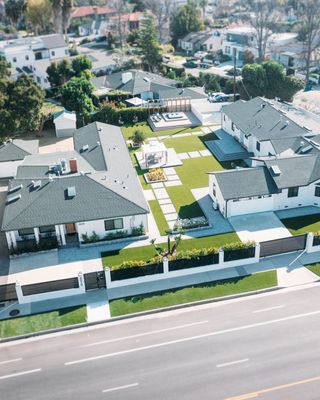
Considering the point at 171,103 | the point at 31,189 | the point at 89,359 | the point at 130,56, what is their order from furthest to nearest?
1. the point at 130,56
2. the point at 171,103
3. the point at 31,189
4. the point at 89,359

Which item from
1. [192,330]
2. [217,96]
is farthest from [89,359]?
[217,96]

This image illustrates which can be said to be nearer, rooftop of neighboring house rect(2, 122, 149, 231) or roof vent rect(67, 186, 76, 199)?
rooftop of neighboring house rect(2, 122, 149, 231)

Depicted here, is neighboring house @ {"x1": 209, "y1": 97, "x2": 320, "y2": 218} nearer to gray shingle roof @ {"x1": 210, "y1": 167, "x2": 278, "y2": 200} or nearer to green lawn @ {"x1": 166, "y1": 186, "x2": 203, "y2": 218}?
gray shingle roof @ {"x1": 210, "y1": 167, "x2": 278, "y2": 200}

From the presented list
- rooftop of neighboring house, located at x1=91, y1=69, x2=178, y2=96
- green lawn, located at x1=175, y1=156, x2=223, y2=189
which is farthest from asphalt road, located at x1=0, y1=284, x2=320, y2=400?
rooftop of neighboring house, located at x1=91, y1=69, x2=178, y2=96

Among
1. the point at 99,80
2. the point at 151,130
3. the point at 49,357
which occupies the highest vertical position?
the point at 99,80

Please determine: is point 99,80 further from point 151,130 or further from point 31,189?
point 31,189

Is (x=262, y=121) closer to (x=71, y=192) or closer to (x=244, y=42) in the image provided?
(x=71, y=192)

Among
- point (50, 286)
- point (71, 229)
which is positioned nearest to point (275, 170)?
point (71, 229)
